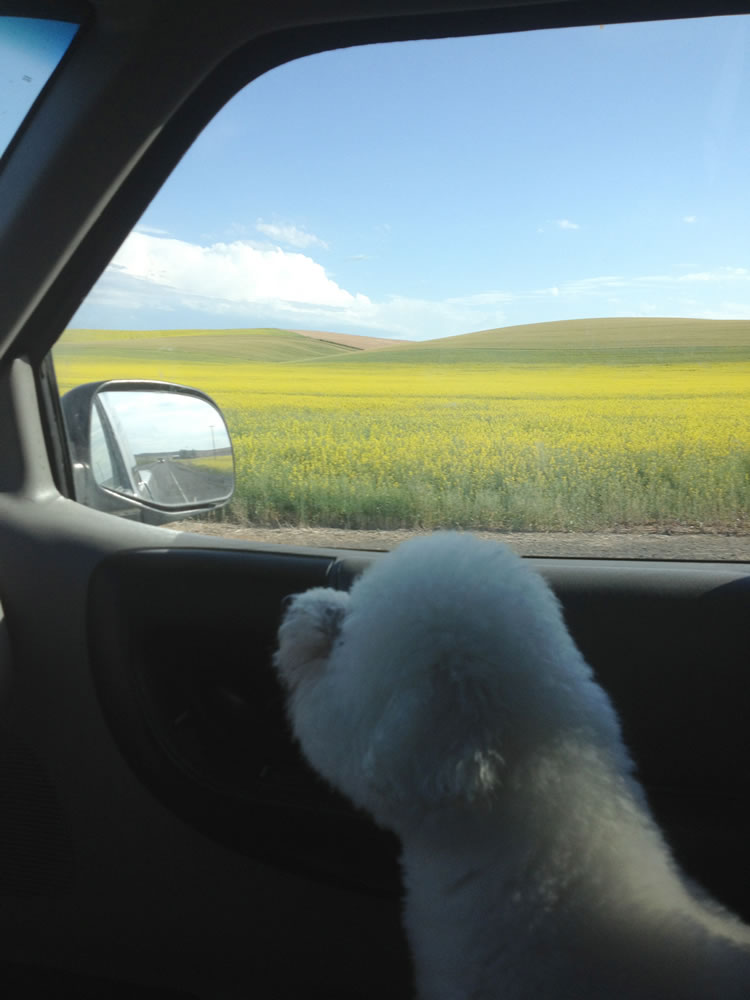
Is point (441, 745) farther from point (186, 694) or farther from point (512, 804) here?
point (186, 694)

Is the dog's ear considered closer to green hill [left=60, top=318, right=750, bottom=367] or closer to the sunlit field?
the sunlit field

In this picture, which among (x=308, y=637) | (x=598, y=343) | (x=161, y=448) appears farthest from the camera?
(x=161, y=448)

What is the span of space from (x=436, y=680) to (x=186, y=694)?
1.63 metres

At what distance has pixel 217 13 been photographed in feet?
6.79

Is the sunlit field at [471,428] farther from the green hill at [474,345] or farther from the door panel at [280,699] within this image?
→ the door panel at [280,699]

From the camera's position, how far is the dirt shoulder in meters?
2.38

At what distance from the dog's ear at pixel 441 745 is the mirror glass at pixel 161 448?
5.58ft

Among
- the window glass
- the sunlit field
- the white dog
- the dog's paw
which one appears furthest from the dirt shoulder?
the window glass

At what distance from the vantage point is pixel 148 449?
2805 mm

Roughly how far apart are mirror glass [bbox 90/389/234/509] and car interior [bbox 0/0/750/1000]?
0.16 metres

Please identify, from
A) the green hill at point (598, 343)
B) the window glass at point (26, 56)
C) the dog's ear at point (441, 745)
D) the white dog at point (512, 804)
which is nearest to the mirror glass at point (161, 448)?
the green hill at point (598, 343)

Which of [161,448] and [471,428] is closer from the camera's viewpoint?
[471,428]

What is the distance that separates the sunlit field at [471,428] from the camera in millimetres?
2418

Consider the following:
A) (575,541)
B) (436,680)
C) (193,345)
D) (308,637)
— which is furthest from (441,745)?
(193,345)
